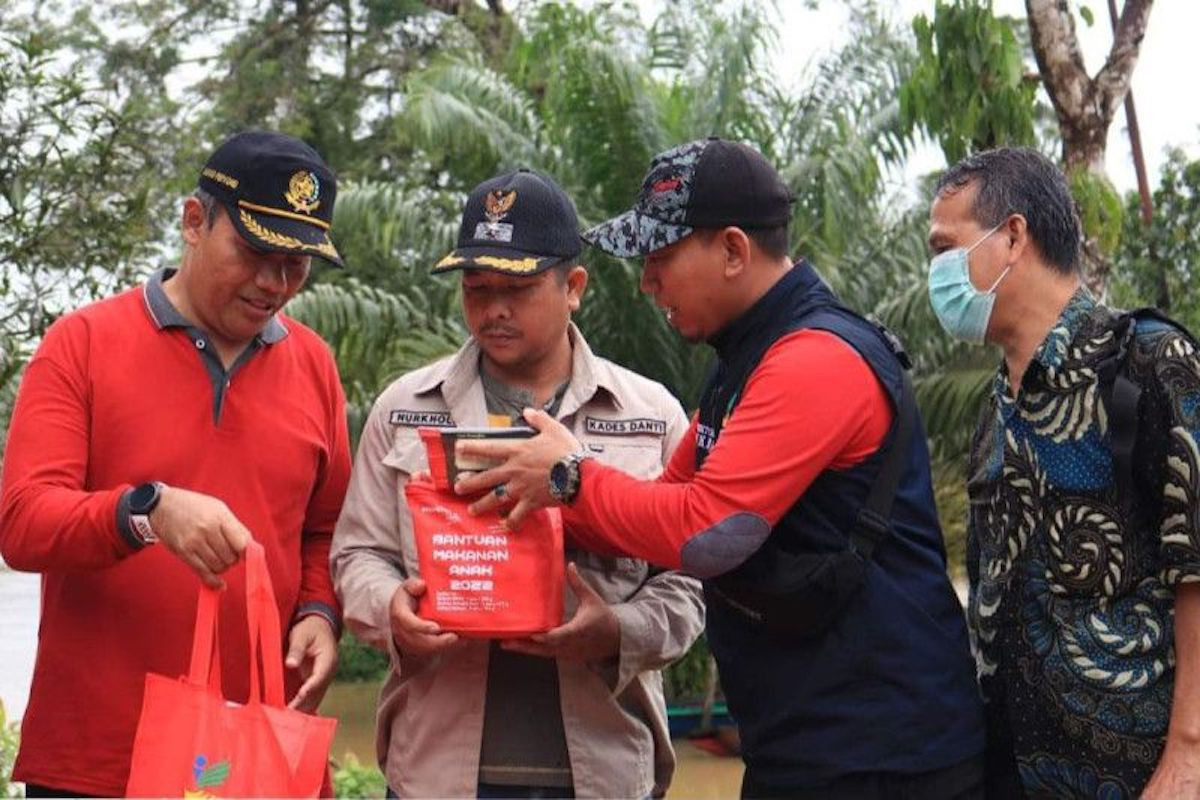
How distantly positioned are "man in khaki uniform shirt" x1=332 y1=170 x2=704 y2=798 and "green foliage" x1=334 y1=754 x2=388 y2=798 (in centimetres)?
338

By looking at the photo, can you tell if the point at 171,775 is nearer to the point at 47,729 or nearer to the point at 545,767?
the point at 47,729

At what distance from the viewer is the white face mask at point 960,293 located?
3113 millimetres

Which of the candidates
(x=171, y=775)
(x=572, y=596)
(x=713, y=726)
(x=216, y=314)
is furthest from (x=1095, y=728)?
(x=713, y=726)

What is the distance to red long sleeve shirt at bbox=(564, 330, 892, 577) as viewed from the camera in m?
2.87

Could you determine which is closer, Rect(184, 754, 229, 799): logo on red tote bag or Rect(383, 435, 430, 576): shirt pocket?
Rect(184, 754, 229, 799): logo on red tote bag

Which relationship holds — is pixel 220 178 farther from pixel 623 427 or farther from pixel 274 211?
pixel 623 427

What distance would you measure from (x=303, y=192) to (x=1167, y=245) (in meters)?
13.4

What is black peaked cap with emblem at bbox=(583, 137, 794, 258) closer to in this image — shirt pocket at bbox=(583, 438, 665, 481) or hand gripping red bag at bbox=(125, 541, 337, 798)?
shirt pocket at bbox=(583, 438, 665, 481)

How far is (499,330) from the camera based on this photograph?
3490mm

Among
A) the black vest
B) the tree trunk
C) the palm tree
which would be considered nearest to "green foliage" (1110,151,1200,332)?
the palm tree

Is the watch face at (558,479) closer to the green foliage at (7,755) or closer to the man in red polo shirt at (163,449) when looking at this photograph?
the man in red polo shirt at (163,449)

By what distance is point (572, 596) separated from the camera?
11.1 feet

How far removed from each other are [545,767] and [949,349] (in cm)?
768

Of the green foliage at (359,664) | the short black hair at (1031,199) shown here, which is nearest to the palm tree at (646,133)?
the green foliage at (359,664)
